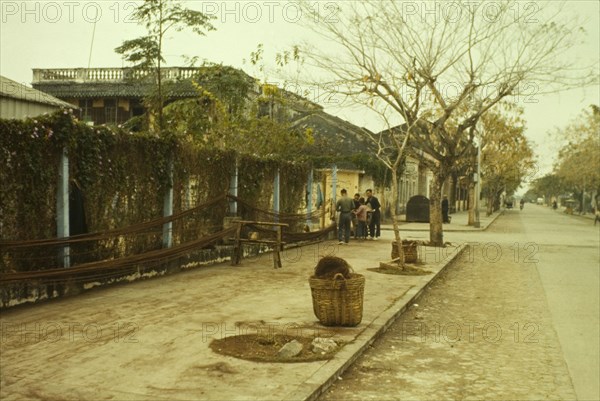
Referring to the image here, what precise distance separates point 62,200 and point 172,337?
3513 mm

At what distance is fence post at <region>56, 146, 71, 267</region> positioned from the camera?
30.0 feet

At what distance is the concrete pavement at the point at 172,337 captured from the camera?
5070 millimetres

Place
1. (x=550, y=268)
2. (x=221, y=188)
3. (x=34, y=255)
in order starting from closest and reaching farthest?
(x=34, y=255) → (x=221, y=188) → (x=550, y=268)

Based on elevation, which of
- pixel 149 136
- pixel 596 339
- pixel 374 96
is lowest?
pixel 596 339

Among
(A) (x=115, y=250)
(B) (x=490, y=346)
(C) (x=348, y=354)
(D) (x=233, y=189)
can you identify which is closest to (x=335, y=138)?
(D) (x=233, y=189)

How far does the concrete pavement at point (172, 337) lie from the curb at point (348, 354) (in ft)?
0.04

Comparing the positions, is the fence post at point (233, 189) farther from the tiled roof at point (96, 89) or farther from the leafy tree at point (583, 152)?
the leafy tree at point (583, 152)

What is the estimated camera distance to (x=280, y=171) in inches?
715

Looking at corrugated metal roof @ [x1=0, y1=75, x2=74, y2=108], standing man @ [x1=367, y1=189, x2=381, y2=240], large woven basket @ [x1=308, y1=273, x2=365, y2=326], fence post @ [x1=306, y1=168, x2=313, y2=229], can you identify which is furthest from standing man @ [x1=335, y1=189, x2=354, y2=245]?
large woven basket @ [x1=308, y1=273, x2=365, y2=326]

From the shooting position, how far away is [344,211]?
19812 millimetres

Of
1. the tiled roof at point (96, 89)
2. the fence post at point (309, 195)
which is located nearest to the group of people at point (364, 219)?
the fence post at point (309, 195)

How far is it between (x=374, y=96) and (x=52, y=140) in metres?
10.3

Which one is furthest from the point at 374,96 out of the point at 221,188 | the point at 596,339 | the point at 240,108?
the point at 596,339

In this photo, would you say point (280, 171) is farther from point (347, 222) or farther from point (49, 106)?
point (49, 106)
